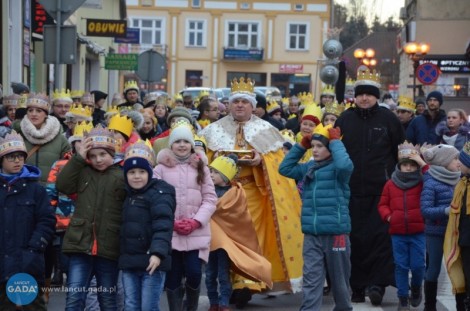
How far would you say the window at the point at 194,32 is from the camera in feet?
224

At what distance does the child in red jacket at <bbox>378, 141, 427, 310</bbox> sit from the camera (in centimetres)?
1023

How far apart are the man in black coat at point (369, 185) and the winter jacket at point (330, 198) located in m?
1.73

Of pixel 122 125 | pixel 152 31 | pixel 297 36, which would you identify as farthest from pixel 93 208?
pixel 152 31

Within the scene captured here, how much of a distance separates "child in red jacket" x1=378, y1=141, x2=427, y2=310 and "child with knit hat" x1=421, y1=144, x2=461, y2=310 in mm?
221

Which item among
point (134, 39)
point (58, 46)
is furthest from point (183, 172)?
point (134, 39)

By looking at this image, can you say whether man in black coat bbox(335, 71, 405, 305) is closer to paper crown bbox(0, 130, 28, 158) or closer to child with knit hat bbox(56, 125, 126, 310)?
child with knit hat bbox(56, 125, 126, 310)

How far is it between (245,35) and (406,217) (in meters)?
58.5

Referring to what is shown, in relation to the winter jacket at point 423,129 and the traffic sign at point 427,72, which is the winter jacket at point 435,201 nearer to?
the winter jacket at point 423,129

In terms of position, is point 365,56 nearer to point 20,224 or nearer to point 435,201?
point 435,201

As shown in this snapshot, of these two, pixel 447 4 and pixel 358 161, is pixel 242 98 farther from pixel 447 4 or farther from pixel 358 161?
pixel 447 4

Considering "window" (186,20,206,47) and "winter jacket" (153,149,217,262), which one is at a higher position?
"window" (186,20,206,47)

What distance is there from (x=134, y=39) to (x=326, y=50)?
9.16m

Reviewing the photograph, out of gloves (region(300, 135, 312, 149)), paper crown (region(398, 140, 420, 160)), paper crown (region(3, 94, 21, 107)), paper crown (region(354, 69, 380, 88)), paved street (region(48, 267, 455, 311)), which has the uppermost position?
paper crown (region(354, 69, 380, 88))

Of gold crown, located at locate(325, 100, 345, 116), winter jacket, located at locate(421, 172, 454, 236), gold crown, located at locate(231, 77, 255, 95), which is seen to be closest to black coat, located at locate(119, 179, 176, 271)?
winter jacket, located at locate(421, 172, 454, 236)
